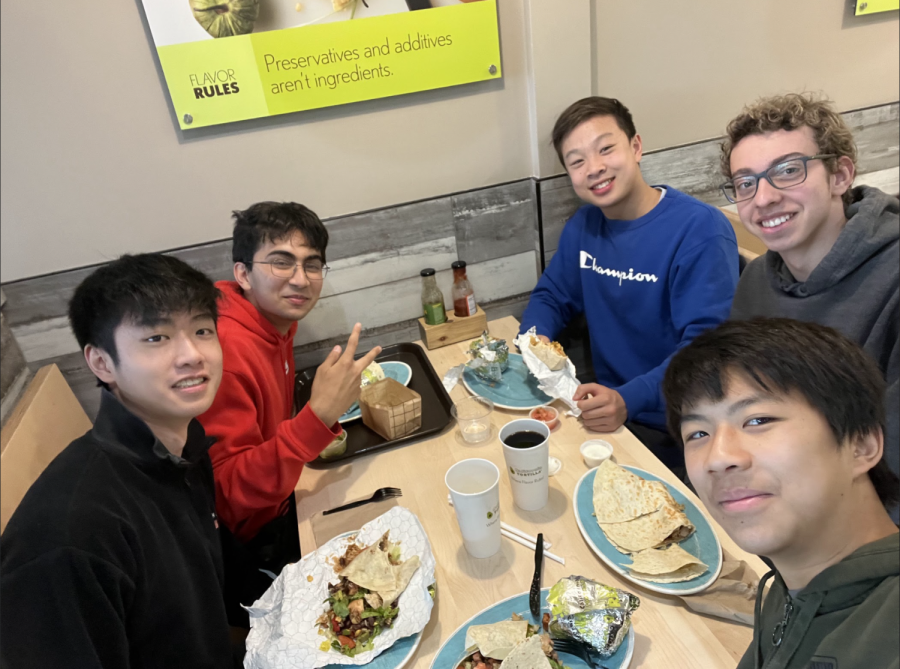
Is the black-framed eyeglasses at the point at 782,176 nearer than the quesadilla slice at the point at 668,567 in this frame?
No

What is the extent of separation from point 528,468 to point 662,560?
0.90ft

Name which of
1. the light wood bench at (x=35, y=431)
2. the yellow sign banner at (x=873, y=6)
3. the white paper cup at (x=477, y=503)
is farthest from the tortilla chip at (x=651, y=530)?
the yellow sign banner at (x=873, y=6)

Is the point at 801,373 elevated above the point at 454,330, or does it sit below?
above

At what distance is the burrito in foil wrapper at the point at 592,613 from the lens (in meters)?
0.75

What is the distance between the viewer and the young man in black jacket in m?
0.73

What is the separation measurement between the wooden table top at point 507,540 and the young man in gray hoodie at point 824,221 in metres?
0.48

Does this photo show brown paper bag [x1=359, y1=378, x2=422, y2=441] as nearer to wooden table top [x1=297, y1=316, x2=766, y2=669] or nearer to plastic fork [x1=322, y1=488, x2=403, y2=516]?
wooden table top [x1=297, y1=316, x2=766, y2=669]

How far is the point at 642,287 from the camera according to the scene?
5.48 feet

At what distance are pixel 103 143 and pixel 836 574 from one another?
6.27ft

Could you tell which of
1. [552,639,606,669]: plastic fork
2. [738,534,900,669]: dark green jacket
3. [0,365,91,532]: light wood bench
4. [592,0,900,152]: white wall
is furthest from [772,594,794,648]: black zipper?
[592,0,900,152]: white wall

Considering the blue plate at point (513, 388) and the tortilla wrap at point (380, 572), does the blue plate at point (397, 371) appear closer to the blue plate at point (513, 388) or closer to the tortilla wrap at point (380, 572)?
the blue plate at point (513, 388)

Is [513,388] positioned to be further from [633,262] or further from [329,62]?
[329,62]

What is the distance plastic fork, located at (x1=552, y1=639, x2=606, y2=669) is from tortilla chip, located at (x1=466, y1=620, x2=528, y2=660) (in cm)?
6

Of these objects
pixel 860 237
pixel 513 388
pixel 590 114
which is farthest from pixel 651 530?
pixel 590 114
